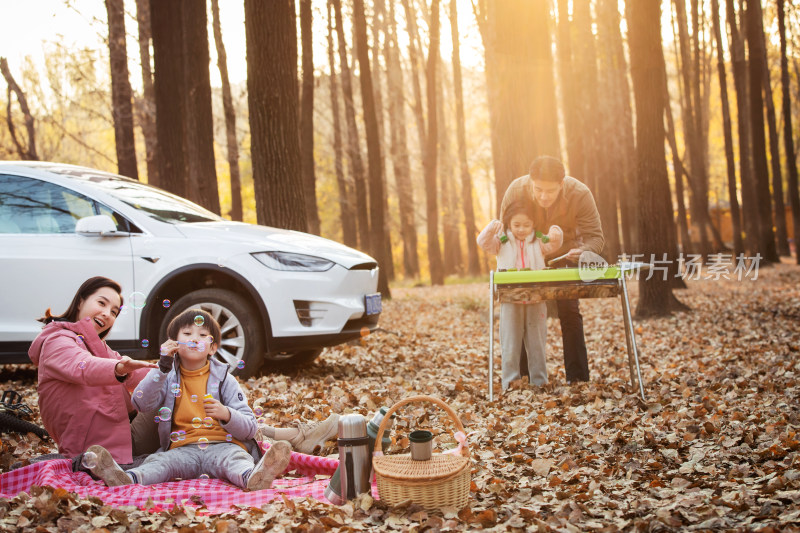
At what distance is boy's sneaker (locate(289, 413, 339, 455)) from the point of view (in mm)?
4863

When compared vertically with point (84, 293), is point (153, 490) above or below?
below

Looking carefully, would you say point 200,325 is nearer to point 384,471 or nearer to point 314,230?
point 384,471

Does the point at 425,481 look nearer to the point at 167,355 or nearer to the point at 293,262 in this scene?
the point at 167,355

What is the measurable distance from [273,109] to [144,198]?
2699mm

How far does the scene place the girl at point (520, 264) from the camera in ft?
21.0

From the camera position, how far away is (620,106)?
2489 centimetres

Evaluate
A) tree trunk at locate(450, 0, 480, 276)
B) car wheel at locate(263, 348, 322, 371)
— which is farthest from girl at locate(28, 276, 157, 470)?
tree trunk at locate(450, 0, 480, 276)

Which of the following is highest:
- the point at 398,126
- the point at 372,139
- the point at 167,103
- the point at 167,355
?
the point at 398,126

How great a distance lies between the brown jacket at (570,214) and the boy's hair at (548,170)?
1.04 feet

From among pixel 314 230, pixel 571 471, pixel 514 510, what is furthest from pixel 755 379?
pixel 314 230

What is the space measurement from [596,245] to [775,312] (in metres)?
6.89

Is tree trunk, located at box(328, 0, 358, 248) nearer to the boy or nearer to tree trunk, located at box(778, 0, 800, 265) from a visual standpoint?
tree trunk, located at box(778, 0, 800, 265)

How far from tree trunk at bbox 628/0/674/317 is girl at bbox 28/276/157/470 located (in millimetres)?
9795

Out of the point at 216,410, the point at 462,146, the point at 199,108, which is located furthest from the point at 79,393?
the point at 462,146
